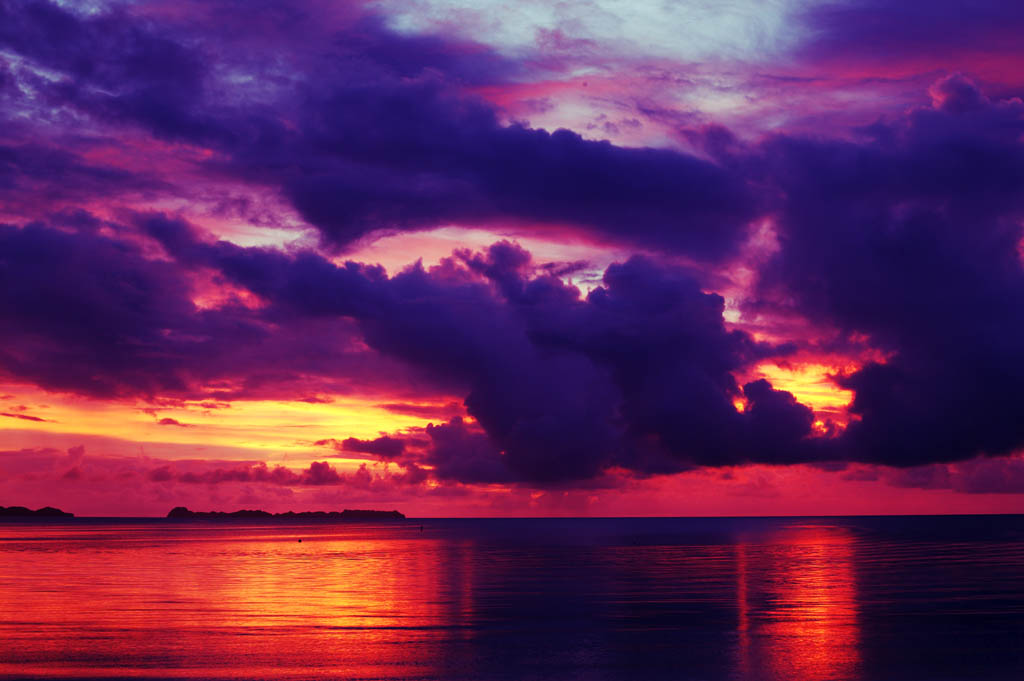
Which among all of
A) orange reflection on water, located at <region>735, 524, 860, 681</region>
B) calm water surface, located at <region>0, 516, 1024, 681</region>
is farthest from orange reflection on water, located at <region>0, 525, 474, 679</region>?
orange reflection on water, located at <region>735, 524, 860, 681</region>

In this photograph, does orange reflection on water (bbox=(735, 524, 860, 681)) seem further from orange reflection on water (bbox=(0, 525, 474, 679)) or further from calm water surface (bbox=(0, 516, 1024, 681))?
orange reflection on water (bbox=(0, 525, 474, 679))

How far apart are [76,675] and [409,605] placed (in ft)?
88.4

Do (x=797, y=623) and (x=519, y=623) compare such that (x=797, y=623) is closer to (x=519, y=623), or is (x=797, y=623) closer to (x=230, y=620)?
(x=519, y=623)

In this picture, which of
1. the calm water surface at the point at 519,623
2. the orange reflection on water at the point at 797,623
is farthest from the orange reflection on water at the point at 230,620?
the orange reflection on water at the point at 797,623

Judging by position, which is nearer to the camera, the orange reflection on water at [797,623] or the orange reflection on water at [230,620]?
the orange reflection on water at [797,623]

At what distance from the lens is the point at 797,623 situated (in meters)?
50.6

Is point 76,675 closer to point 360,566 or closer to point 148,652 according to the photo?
point 148,652

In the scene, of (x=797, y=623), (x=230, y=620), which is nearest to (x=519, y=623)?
(x=797, y=623)

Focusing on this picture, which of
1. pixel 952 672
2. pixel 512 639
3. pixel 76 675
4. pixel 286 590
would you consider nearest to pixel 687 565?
pixel 286 590

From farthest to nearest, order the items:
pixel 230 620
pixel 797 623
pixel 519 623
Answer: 1. pixel 230 620
2. pixel 519 623
3. pixel 797 623

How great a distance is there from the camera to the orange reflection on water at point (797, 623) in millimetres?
37781

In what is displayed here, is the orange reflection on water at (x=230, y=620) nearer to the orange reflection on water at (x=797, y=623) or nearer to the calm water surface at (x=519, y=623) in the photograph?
the calm water surface at (x=519, y=623)

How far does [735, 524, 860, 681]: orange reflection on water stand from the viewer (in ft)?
124

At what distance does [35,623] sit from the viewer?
51281 millimetres
